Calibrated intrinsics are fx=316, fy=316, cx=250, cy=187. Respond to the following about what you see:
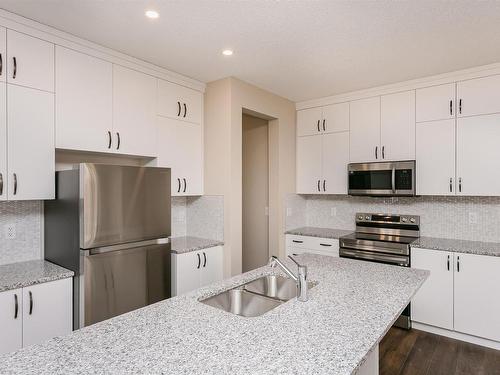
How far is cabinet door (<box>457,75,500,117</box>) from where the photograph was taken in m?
2.94

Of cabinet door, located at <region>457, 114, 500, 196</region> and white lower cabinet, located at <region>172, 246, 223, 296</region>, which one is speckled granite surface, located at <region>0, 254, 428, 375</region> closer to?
white lower cabinet, located at <region>172, 246, 223, 296</region>

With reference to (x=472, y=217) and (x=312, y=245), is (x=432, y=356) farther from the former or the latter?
(x=312, y=245)

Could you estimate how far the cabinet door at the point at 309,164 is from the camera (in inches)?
161

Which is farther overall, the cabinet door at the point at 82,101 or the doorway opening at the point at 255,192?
the doorway opening at the point at 255,192

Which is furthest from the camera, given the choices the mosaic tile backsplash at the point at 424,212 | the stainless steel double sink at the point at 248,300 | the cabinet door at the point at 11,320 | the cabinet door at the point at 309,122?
the cabinet door at the point at 309,122

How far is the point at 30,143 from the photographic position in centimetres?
223

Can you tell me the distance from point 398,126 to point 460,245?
137 centimetres

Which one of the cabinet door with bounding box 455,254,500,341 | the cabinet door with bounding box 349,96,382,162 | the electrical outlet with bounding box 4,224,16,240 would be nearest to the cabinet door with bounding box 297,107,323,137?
the cabinet door with bounding box 349,96,382,162

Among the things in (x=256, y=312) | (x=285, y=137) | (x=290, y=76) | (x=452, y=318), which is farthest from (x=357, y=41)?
(x=452, y=318)

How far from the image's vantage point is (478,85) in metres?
3.02

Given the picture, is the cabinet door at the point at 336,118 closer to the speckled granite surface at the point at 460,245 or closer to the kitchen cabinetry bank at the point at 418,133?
the kitchen cabinetry bank at the point at 418,133

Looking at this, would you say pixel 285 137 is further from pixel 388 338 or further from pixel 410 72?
pixel 388 338

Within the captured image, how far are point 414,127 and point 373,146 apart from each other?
46cm

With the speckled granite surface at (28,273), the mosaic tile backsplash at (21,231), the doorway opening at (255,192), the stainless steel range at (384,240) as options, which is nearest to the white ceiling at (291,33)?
the doorway opening at (255,192)
